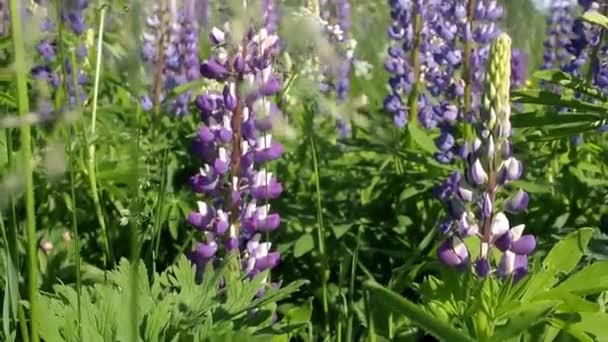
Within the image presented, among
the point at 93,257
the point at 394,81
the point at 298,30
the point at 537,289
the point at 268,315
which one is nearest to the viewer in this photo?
the point at 298,30

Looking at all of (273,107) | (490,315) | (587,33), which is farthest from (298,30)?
(587,33)

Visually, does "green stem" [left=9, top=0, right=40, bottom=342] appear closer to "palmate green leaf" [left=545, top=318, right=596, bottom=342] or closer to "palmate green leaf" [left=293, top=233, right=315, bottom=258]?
"palmate green leaf" [left=545, top=318, right=596, bottom=342]

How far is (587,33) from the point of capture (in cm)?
319

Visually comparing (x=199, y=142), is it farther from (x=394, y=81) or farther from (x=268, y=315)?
(x=394, y=81)

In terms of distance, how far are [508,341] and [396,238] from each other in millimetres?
1309

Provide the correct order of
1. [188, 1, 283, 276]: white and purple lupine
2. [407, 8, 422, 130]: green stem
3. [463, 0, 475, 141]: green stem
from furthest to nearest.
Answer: [407, 8, 422, 130]: green stem < [463, 0, 475, 141]: green stem < [188, 1, 283, 276]: white and purple lupine

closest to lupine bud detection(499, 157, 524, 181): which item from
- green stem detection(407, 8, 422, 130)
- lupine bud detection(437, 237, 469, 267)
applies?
lupine bud detection(437, 237, 469, 267)

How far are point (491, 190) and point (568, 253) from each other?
16 centimetres

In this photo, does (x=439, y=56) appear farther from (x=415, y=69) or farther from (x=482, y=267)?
(x=482, y=267)

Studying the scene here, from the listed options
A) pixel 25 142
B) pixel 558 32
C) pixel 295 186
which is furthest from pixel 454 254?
pixel 558 32

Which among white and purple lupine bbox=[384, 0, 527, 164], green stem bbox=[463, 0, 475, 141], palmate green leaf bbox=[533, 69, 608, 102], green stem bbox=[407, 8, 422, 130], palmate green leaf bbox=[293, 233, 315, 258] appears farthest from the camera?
green stem bbox=[407, 8, 422, 130]

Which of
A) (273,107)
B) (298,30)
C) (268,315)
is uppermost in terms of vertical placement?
(298,30)

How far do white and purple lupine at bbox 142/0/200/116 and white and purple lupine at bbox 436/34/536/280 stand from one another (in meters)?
2.28

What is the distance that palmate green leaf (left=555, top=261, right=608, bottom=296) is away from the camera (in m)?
1.44
